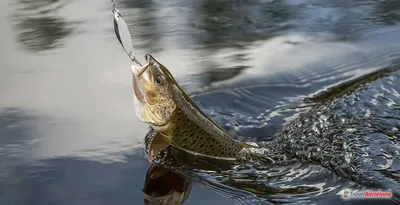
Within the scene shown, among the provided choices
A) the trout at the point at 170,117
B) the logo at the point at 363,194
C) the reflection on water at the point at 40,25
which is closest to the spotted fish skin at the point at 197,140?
the trout at the point at 170,117

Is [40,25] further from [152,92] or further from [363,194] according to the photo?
[363,194]

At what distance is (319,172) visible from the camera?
138 inches

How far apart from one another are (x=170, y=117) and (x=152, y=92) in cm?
16

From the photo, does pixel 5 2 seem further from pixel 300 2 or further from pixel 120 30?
pixel 120 30

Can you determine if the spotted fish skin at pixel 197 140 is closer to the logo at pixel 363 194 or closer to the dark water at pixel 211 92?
the dark water at pixel 211 92

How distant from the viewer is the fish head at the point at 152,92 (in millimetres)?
3223

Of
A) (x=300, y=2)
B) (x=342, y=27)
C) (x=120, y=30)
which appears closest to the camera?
(x=120, y=30)

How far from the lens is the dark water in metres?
3.45

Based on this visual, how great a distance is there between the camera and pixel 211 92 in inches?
176

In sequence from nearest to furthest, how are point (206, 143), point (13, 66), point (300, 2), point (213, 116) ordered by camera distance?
1. point (206, 143)
2. point (213, 116)
3. point (13, 66)
4. point (300, 2)

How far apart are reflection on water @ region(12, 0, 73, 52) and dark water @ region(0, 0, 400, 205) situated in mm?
18

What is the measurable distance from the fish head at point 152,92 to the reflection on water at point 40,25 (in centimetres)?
231

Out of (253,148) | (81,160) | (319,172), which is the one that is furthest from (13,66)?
(319,172)

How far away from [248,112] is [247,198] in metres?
1.03
